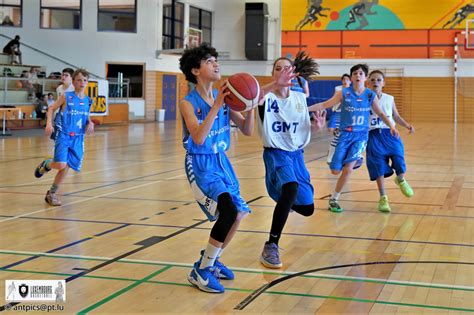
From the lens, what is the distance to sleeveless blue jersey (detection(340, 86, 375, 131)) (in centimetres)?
734

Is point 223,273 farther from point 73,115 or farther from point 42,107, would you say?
point 42,107

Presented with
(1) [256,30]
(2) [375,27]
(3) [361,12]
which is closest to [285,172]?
(2) [375,27]

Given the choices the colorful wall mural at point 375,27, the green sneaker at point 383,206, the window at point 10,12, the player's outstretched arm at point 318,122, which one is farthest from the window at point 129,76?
the player's outstretched arm at point 318,122

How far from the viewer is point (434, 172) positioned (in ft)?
37.1

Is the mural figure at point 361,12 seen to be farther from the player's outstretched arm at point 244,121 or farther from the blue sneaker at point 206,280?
the blue sneaker at point 206,280

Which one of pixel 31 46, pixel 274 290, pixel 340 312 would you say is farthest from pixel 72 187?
pixel 31 46

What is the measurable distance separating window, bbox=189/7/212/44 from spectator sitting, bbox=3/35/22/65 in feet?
30.6

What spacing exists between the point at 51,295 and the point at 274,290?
4.64 ft

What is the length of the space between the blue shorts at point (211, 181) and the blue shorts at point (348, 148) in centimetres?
A: 318

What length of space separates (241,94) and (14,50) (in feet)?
65.9

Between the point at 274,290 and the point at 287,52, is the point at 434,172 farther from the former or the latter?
the point at 287,52

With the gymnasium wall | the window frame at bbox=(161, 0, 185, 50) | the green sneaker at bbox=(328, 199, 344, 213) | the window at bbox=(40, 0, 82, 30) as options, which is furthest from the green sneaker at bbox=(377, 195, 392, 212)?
the window frame at bbox=(161, 0, 185, 50)

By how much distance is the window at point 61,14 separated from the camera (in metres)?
25.3

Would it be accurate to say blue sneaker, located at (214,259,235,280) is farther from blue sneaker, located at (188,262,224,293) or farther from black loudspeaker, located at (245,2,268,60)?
black loudspeaker, located at (245,2,268,60)
